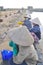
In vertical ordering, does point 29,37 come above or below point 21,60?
above

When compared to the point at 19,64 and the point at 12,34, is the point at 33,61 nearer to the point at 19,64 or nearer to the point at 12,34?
the point at 19,64

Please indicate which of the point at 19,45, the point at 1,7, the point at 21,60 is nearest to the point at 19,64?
the point at 21,60

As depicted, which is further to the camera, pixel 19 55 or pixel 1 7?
pixel 1 7

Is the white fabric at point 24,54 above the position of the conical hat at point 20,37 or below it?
below

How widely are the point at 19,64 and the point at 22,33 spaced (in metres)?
0.37

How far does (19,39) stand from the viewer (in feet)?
7.79

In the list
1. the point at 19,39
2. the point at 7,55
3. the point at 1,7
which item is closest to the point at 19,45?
the point at 19,39

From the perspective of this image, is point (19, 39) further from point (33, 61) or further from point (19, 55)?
point (33, 61)

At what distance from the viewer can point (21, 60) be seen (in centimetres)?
239

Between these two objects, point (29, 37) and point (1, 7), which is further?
point (1, 7)

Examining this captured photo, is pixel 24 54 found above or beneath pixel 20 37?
Answer: beneath

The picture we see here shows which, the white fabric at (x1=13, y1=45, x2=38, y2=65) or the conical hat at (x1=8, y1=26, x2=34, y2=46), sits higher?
the conical hat at (x1=8, y1=26, x2=34, y2=46)

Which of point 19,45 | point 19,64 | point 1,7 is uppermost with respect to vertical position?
point 19,45

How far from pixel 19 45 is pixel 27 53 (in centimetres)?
13
